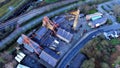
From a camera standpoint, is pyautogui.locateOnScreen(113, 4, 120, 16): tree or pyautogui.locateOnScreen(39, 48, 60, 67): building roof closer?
pyautogui.locateOnScreen(39, 48, 60, 67): building roof

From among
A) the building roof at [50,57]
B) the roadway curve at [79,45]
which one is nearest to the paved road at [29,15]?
the building roof at [50,57]

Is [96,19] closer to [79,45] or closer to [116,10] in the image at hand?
[116,10]

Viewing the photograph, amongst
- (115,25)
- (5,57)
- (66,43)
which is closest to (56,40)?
(66,43)

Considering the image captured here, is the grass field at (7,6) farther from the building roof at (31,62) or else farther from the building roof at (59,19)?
the building roof at (31,62)

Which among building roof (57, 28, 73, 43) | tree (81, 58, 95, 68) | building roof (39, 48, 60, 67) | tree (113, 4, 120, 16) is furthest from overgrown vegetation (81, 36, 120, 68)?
tree (113, 4, 120, 16)

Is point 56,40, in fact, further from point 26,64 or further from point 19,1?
point 19,1

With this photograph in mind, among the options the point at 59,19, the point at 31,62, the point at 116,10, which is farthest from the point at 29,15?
the point at 116,10

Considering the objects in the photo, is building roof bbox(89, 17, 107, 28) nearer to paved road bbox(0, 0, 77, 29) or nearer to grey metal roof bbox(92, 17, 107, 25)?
grey metal roof bbox(92, 17, 107, 25)
